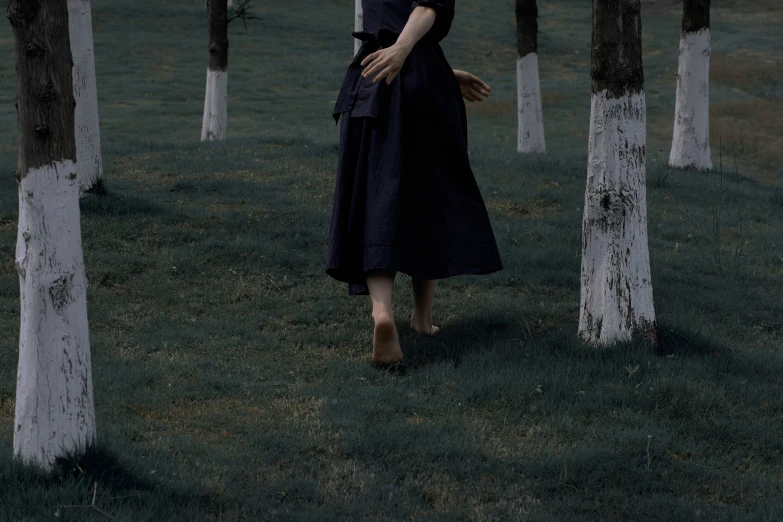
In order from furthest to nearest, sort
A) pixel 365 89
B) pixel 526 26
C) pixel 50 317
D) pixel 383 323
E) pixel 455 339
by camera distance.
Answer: pixel 526 26, pixel 455 339, pixel 365 89, pixel 383 323, pixel 50 317

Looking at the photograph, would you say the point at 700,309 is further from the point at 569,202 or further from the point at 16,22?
the point at 16,22

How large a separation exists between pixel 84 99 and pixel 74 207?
5.54 metres

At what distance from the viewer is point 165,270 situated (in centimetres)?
695

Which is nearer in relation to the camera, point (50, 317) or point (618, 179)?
point (50, 317)

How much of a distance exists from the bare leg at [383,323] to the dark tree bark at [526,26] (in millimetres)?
10288

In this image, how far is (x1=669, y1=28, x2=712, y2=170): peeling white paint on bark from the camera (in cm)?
1326

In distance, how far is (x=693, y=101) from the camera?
13.3m

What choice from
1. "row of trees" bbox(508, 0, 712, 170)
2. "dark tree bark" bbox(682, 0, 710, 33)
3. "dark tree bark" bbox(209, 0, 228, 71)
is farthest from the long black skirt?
"dark tree bark" bbox(209, 0, 228, 71)

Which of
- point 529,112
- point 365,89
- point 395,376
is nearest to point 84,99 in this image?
point 365,89

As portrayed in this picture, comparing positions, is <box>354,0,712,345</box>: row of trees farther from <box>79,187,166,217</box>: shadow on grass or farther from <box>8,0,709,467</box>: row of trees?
<box>79,187,166,217</box>: shadow on grass

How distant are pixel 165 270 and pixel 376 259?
2.51 m

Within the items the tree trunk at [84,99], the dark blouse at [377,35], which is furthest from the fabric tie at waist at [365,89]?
the tree trunk at [84,99]

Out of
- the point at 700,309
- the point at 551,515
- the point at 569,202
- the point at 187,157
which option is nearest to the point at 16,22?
the point at 551,515

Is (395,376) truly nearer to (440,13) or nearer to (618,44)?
(440,13)
